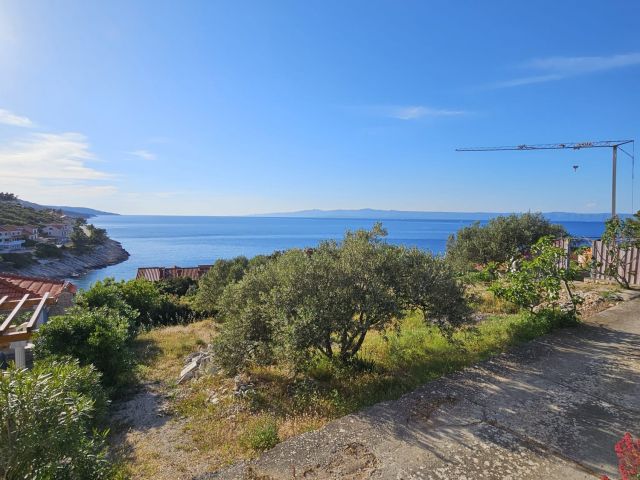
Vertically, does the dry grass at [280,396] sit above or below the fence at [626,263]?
below

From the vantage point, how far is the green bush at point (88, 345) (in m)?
8.98

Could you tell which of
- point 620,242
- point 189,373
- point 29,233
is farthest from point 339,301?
point 29,233

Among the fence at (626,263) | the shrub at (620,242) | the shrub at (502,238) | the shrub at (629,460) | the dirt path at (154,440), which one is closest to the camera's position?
the shrub at (629,460)

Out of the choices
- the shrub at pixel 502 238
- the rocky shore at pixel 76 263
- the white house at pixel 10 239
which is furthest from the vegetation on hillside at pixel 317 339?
the white house at pixel 10 239

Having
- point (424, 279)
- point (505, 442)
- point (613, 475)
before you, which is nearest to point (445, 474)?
point (505, 442)

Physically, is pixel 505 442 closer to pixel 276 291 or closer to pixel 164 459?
pixel 276 291

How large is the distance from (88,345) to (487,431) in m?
8.79

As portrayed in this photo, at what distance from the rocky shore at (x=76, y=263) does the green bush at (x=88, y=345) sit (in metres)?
61.3

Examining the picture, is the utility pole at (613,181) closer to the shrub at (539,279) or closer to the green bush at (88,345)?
the shrub at (539,279)

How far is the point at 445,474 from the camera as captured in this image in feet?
13.3

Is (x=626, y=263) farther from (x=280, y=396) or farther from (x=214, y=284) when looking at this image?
(x=214, y=284)

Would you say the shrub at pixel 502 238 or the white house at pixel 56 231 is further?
the white house at pixel 56 231

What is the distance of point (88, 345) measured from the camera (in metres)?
9.10

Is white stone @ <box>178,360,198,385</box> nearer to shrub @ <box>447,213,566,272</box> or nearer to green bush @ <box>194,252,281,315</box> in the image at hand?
green bush @ <box>194,252,281,315</box>
